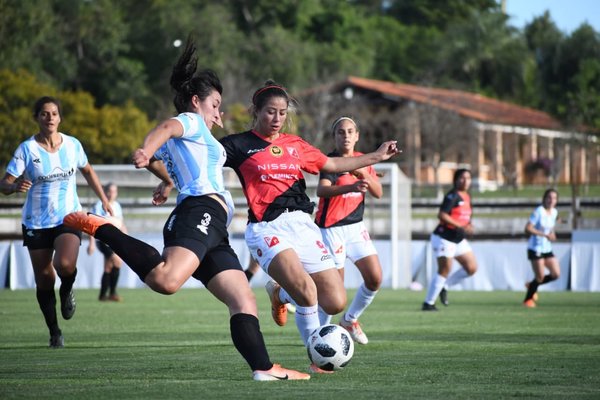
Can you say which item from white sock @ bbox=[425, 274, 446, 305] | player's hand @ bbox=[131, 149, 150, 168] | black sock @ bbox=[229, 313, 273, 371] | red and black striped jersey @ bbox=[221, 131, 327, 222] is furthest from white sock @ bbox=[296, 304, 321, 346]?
white sock @ bbox=[425, 274, 446, 305]

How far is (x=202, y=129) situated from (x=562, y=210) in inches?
1072

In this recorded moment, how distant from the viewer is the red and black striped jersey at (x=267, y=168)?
858cm

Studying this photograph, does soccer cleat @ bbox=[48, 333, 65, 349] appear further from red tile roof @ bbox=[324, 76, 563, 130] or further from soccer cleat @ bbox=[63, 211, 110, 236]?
red tile roof @ bbox=[324, 76, 563, 130]

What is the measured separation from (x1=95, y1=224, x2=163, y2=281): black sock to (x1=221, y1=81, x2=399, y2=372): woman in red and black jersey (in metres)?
1.14

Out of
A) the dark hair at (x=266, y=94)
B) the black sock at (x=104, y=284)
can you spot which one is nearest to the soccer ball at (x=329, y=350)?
the dark hair at (x=266, y=94)

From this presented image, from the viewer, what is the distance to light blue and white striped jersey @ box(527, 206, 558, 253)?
64.0ft

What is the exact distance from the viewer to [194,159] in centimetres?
760

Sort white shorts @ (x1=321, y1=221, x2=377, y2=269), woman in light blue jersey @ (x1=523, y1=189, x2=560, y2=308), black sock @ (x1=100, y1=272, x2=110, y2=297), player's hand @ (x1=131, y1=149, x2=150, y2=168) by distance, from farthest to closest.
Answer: black sock @ (x1=100, y1=272, x2=110, y2=297) < woman in light blue jersey @ (x1=523, y1=189, x2=560, y2=308) < white shorts @ (x1=321, y1=221, x2=377, y2=269) < player's hand @ (x1=131, y1=149, x2=150, y2=168)

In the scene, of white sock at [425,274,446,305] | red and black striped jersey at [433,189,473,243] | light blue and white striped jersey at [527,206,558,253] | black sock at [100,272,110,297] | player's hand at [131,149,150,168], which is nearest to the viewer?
player's hand at [131,149,150,168]

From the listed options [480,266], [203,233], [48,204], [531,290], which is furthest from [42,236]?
[480,266]

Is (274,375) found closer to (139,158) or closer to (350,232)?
(139,158)

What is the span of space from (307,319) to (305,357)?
101cm

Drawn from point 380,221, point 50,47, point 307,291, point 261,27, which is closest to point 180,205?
point 307,291

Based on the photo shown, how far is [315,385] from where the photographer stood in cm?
751
